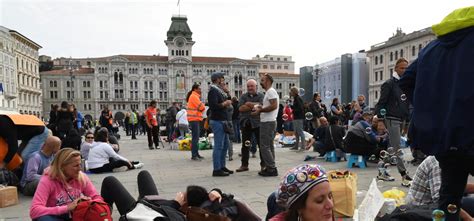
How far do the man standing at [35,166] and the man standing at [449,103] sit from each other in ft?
16.4

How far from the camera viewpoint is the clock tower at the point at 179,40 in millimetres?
96438

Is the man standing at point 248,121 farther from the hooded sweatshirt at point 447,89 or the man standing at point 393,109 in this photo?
the hooded sweatshirt at point 447,89

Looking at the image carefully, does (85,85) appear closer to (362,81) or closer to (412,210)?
(362,81)

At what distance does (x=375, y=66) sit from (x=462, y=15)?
67729 millimetres

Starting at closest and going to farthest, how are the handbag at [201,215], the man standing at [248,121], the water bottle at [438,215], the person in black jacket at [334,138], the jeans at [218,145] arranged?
1. the water bottle at [438,215]
2. the handbag at [201,215]
3. the jeans at [218,145]
4. the man standing at [248,121]
5. the person in black jacket at [334,138]

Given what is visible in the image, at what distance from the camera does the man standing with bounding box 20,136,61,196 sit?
551cm

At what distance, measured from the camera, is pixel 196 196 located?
126 inches

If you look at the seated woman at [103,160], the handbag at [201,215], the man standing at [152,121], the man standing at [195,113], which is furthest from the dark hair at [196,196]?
the man standing at [152,121]

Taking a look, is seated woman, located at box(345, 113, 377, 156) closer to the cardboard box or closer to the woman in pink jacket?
the woman in pink jacket

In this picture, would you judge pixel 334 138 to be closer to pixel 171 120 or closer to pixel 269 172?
pixel 269 172

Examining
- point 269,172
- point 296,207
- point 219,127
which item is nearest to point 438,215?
point 296,207

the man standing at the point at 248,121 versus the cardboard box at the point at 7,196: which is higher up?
the man standing at the point at 248,121

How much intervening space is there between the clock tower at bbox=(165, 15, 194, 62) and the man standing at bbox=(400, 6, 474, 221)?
315ft

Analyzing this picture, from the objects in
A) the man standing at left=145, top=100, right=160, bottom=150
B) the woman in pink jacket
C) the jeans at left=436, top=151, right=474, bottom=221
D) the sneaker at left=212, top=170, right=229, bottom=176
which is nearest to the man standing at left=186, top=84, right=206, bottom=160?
the sneaker at left=212, top=170, right=229, bottom=176
